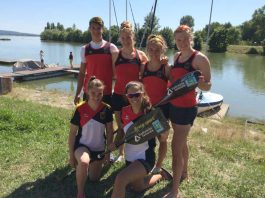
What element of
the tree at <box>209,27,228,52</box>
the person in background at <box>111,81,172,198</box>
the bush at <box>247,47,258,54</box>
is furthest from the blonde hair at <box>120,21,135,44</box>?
the bush at <box>247,47,258,54</box>

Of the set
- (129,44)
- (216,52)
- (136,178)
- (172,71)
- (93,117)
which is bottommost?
(216,52)

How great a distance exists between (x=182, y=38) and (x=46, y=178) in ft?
8.70

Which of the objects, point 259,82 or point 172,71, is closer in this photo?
point 172,71

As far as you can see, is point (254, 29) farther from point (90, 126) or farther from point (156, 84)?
point (90, 126)

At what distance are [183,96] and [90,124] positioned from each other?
1.27m

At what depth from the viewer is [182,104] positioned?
4.00 metres

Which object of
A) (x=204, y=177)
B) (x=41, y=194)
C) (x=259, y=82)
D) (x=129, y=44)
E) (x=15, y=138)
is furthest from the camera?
(x=259, y=82)

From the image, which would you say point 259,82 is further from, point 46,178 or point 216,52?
point 216,52

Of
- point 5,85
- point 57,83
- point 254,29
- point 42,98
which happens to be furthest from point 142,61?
point 254,29

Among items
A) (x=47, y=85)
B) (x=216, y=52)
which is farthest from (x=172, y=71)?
(x=216, y=52)

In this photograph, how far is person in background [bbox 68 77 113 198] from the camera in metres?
4.21

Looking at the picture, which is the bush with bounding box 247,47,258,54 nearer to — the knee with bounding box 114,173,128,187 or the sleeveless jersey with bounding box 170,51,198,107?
the sleeveless jersey with bounding box 170,51,198,107

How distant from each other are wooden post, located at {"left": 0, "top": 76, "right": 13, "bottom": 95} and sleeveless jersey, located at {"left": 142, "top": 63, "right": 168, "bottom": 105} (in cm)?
1004

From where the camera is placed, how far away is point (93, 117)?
4340 millimetres
